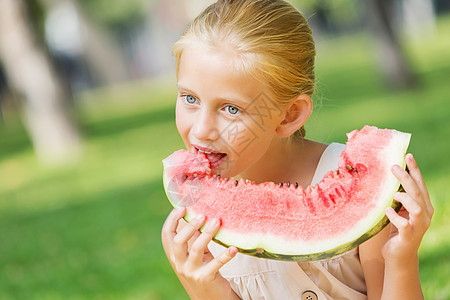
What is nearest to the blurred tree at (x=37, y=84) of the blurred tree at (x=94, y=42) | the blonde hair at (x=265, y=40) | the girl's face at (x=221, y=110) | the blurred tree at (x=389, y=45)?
the blurred tree at (x=389, y=45)

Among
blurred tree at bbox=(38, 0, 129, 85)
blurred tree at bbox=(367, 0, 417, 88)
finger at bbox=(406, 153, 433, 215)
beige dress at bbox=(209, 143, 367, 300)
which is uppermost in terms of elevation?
finger at bbox=(406, 153, 433, 215)

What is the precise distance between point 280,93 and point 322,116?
307 inches

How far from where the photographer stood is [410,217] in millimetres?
1724

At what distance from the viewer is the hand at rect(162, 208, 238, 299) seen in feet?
5.98

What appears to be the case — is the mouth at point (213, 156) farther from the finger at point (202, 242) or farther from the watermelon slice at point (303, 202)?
the finger at point (202, 242)

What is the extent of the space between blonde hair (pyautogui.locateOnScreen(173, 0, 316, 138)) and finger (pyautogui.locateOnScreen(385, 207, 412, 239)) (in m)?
0.53

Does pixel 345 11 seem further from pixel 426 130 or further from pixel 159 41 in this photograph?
pixel 426 130

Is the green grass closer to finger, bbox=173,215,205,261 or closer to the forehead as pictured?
the forehead

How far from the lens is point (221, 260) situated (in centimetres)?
181

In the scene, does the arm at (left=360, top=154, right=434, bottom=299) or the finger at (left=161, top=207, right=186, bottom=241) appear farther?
the finger at (left=161, top=207, right=186, bottom=241)

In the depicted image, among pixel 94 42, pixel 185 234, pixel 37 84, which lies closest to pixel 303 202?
pixel 185 234

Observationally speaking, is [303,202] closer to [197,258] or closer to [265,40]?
[197,258]

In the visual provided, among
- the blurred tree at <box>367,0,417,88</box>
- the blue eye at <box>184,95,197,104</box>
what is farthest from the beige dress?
the blurred tree at <box>367,0,417,88</box>

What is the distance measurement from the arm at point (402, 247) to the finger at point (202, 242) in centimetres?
51
